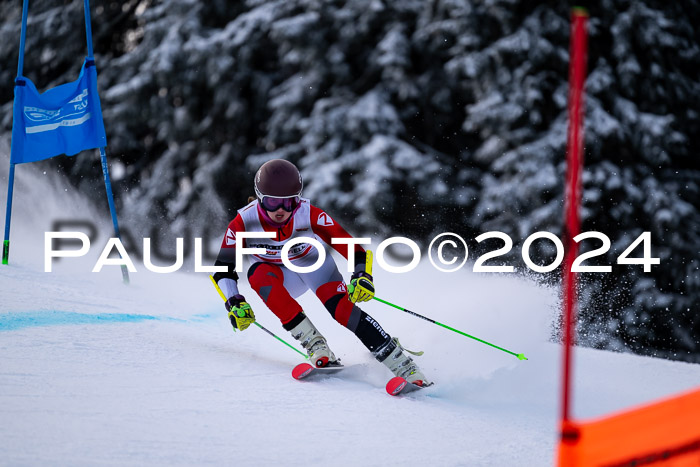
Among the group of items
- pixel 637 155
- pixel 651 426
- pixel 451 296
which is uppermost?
pixel 637 155

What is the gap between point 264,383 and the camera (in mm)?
3826

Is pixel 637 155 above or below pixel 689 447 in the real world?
above

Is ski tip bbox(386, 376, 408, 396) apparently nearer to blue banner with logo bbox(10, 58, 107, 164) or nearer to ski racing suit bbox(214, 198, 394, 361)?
ski racing suit bbox(214, 198, 394, 361)

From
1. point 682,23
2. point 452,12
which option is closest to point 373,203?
point 452,12

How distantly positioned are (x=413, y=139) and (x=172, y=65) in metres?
4.06

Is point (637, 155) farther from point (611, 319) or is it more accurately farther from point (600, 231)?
point (611, 319)

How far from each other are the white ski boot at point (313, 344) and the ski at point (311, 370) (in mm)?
29

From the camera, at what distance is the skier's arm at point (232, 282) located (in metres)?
4.08

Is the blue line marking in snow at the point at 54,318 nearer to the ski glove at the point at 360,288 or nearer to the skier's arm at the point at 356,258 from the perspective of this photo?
the skier's arm at the point at 356,258

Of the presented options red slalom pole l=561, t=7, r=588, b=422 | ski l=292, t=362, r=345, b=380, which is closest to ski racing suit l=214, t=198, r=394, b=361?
ski l=292, t=362, r=345, b=380

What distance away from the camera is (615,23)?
388 inches

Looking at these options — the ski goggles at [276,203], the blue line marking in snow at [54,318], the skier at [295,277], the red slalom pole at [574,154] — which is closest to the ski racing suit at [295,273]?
the skier at [295,277]

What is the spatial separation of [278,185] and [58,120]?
10.6 feet

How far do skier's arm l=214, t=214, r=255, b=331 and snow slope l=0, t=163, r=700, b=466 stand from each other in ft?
0.91
